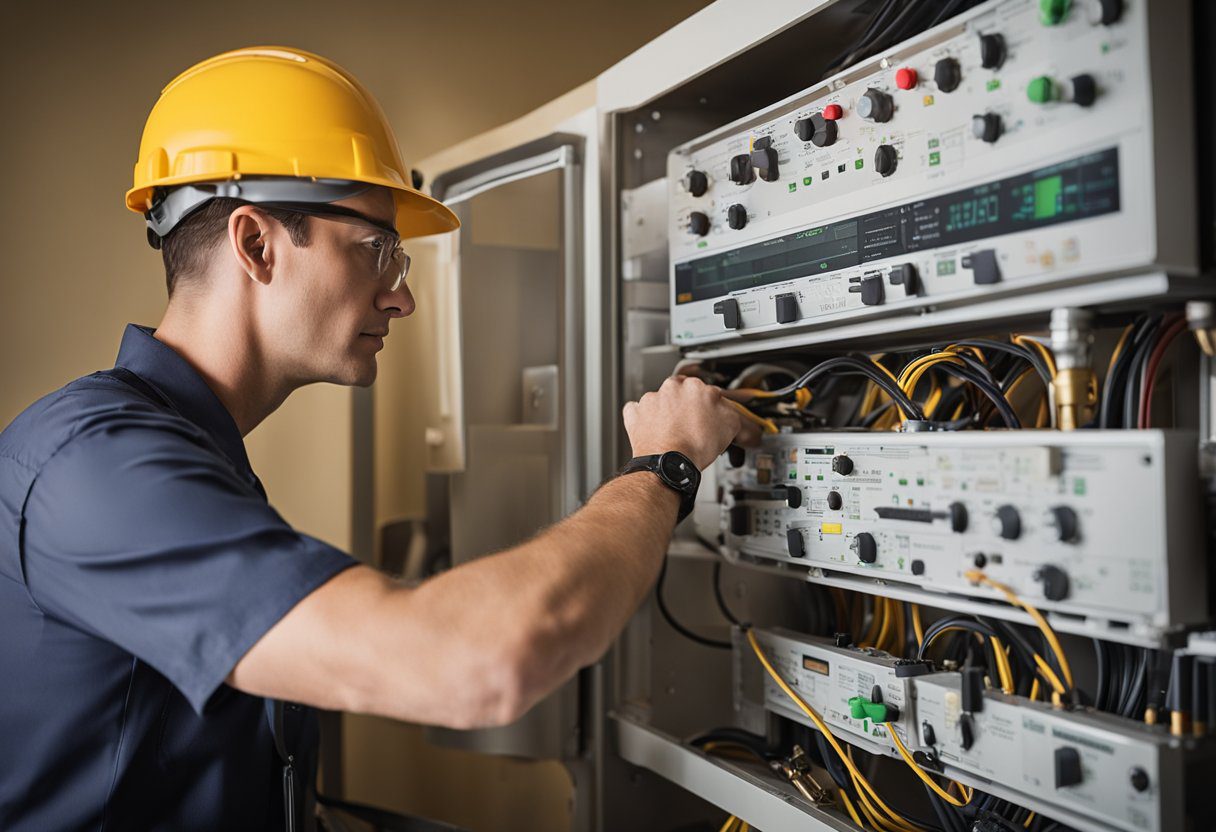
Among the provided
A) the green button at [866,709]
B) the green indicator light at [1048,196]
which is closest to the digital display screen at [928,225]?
the green indicator light at [1048,196]

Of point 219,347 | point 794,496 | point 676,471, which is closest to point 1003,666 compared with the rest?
point 794,496

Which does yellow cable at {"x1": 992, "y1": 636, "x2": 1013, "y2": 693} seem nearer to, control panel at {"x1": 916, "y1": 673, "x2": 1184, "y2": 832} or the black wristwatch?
control panel at {"x1": 916, "y1": 673, "x2": 1184, "y2": 832}

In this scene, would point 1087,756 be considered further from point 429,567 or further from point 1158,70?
point 429,567

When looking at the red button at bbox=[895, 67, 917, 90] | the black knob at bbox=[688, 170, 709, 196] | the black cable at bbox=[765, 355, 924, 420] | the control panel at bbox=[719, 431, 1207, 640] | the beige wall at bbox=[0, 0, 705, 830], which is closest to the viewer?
the control panel at bbox=[719, 431, 1207, 640]

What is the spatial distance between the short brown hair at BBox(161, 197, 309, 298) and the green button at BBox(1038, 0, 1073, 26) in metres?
0.91

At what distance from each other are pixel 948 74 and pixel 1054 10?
0.13 m

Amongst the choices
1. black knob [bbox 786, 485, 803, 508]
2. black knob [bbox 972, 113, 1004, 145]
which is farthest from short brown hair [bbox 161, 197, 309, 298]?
black knob [bbox 972, 113, 1004, 145]

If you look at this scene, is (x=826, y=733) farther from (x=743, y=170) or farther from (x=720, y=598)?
(x=743, y=170)

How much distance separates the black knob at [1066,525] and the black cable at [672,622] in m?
0.79

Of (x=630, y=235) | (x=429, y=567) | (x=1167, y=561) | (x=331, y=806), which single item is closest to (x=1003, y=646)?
(x=1167, y=561)

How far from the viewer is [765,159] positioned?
49.9 inches

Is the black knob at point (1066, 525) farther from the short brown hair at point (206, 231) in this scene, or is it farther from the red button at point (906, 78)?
the short brown hair at point (206, 231)

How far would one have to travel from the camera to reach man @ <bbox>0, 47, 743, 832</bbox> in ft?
2.84

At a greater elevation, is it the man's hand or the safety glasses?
the safety glasses
